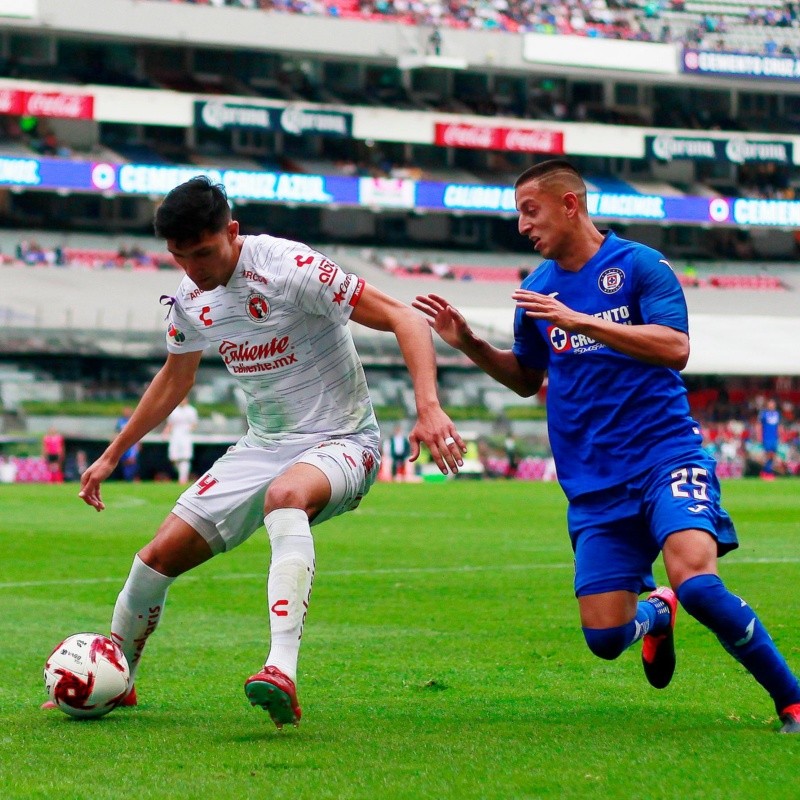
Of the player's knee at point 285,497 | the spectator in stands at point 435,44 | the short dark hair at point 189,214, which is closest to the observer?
the short dark hair at point 189,214

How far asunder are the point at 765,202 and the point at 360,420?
2015 inches

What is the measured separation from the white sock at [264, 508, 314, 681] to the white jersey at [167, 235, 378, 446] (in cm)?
56

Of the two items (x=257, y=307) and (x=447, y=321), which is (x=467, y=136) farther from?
(x=257, y=307)

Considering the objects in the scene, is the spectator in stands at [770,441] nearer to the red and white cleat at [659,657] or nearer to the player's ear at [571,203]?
the red and white cleat at [659,657]

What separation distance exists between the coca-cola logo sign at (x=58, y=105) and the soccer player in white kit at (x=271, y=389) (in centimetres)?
4078

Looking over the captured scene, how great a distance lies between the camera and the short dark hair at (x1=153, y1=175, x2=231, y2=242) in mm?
5242

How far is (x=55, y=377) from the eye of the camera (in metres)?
33.5

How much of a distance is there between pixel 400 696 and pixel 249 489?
1.17 metres

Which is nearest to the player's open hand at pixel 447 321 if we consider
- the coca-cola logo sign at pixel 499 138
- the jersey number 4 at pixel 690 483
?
the jersey number 4 at pixel 690 483

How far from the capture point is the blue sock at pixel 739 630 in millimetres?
5047

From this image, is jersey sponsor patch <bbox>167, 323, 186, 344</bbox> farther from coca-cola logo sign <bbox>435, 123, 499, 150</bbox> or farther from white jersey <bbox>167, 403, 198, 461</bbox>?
coca-cola logo sign <bbox>435, 123, 499, 150</bbox>

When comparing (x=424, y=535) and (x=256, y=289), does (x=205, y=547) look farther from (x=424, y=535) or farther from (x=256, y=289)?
(x=424, y=535)

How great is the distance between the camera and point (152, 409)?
6223 mm

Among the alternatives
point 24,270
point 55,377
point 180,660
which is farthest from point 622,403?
point 24,270
